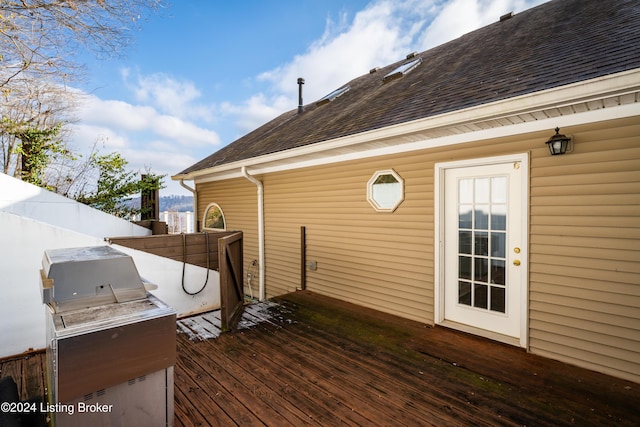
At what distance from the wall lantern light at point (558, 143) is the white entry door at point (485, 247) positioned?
317 millimetres

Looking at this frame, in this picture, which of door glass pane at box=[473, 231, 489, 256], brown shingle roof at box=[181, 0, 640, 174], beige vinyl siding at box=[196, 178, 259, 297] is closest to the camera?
brown shingle roof at box=[181, 0, 640, 174]

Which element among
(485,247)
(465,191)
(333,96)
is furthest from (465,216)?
(333,96)

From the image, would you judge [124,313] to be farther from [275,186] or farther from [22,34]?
[22,34]

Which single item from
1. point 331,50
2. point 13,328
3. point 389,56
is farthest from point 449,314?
point 331,50

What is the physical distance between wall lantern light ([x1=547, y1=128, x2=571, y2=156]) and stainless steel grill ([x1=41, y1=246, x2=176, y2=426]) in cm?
325

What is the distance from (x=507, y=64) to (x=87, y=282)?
4307 mm

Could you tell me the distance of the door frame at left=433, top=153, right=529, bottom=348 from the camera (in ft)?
9.34

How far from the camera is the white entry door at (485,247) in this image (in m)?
2.97

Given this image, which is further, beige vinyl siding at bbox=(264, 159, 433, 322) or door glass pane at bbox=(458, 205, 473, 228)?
beige vinyl siding at bbox=(264, 159, 433, 322)

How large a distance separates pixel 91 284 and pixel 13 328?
2.05m

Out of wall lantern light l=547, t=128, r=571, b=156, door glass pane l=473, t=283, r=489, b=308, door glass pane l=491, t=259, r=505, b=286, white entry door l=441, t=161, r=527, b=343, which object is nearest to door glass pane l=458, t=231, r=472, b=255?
Answer: white entry door l=441, t=161, r=527, b=343

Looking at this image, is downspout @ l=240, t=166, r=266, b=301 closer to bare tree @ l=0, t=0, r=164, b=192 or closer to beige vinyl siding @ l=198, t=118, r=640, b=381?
beige vinyl siding @ l=198, t=118, r=640, b=381

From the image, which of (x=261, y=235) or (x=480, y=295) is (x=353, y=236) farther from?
(x=261, y=235)

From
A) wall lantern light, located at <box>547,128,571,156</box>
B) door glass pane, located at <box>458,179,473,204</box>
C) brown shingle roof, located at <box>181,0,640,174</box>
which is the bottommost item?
door glass pane, located at <box>458,179,473,204</box>
